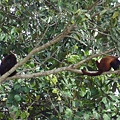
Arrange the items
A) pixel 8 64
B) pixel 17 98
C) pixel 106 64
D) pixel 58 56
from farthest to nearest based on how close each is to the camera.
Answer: pixel 8 64 < pixel 106 64 < pixel 58 56 < pixel 17 98

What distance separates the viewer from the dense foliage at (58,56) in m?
2.96

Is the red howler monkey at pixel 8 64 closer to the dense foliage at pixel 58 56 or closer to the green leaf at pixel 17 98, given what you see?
the dense foliage at pixel 58 56

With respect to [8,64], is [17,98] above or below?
below

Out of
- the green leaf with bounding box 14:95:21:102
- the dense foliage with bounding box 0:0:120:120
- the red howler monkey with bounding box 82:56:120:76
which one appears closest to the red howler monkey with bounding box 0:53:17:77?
the dense foliage with bounding box 0:0:120:120

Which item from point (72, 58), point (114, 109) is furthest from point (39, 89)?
point (114, 109)

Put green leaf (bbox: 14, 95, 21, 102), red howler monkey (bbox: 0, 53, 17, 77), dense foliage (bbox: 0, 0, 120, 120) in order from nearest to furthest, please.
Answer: dense foliage (bbox: 0, 0, 120, 120)
green leaf (bbox: 14, 95, 21, 102)
red howler monkey (bbox: 0, 53, 17, 77)

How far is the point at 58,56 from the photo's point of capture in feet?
11.0

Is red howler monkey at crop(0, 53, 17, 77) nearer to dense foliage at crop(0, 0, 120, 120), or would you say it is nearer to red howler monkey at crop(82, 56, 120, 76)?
dense foliage at crop(0, 0, 120, 120)

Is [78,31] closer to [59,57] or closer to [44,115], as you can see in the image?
[59,57]

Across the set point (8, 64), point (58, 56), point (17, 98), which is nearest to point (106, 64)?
point (58, 56)

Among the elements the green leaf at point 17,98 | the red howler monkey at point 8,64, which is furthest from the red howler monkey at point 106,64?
the red howler monkey at point 8,64

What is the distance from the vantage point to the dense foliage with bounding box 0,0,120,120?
2.96 metres

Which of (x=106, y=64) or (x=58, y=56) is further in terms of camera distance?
(x=106, y=64)

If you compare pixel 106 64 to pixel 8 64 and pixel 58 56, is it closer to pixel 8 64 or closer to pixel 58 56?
pixel 58 56
